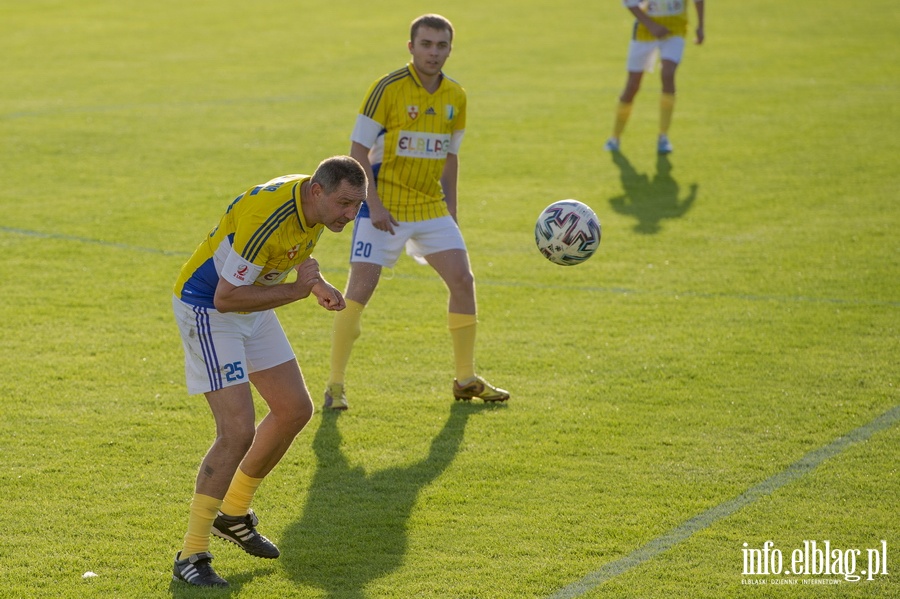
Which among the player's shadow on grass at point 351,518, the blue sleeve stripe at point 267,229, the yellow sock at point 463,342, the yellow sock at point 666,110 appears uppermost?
the yellow sock at point 666,110

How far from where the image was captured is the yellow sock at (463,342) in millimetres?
7984

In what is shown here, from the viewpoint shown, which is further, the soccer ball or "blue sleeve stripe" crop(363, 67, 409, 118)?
"blue sleeve stripe" crop(363, 67, 409, 118)

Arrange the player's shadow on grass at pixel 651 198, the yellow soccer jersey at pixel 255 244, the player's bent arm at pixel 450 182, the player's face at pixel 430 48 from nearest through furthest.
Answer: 1. the yellow soccer jersey at pixel 255 244
2. the player's face at pixel 430 48
3. the player's bent arm at pixel 450 182
4. the player's shadow on grass at pixel 651 198

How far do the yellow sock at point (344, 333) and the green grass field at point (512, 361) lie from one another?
12.6 inches

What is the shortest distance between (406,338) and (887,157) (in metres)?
9.25

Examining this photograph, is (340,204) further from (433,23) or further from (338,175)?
(433,23)

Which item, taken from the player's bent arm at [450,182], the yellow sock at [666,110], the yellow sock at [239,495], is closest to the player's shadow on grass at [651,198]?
the yellow sock at [666,110]

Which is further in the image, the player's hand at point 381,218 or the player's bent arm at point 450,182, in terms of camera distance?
the player's bent arm at point 450,182

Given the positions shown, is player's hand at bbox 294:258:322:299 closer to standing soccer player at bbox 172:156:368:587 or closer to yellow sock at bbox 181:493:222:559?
standing soccer player at bbox 172:156:368:587

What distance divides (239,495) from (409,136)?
3.11 meters

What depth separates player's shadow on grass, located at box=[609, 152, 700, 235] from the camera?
12.9 metres

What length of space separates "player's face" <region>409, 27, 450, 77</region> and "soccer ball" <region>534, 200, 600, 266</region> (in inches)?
50.7

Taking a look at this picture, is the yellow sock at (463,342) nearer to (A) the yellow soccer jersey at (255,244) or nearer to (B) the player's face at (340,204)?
(A) the yellow soccer jersey at (255,244)

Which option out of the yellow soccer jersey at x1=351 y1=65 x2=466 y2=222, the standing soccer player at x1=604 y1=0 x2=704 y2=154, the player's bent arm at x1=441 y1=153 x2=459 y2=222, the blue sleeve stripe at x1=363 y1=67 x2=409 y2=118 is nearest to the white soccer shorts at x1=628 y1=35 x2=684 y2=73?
the standing soccer player at x1=604 y1=0 x2=704 y2=154
